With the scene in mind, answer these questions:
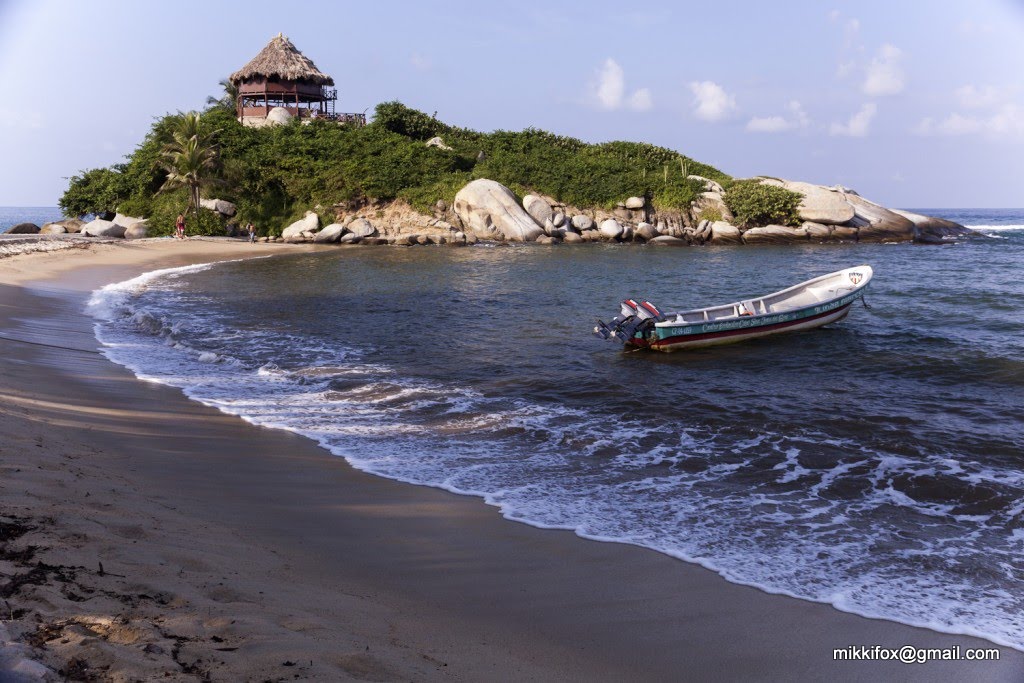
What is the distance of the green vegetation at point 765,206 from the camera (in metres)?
47.0

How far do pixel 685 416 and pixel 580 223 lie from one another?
125 ft

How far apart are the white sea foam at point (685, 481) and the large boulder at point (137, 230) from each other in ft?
108

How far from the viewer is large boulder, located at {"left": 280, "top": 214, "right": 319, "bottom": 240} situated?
4362 cm

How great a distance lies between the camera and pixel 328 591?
180 inches

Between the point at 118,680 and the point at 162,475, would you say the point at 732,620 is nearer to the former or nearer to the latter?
the point at 118,680

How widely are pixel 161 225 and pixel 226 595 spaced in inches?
1718

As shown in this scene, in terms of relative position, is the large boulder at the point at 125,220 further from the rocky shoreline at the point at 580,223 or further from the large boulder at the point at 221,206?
the large boulder at the point at 221,206

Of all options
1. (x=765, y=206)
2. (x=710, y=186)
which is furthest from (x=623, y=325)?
(x=710, y=186)

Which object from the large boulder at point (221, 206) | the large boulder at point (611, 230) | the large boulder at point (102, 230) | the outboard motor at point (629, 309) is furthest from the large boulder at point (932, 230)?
the large boulder at point (102, 230)

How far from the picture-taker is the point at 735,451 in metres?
8.84

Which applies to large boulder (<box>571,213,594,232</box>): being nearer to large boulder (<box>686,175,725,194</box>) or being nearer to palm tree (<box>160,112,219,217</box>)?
large boulder (<box>686,175,725,194</box>)

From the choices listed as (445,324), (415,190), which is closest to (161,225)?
(415,190)

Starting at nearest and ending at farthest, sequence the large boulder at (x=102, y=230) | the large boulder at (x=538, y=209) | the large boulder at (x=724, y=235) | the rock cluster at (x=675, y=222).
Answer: the large boulder at (x=102, y=230), the rock cluster at (x=675, y=222), the large boulder at (x=538, y=209), the large boulder at (x=724, y=235)

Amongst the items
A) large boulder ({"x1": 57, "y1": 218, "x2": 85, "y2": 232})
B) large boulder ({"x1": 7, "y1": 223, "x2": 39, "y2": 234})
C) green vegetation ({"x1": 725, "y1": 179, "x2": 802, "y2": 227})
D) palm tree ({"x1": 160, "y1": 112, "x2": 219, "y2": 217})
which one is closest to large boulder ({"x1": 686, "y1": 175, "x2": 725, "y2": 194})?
green vegetation ({"x1": 725, "y1": 179, "x2": 802, "y2": 227})
